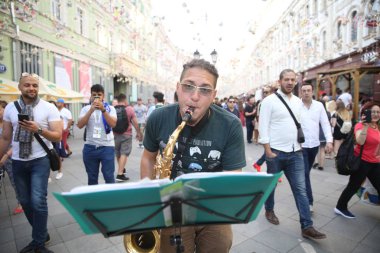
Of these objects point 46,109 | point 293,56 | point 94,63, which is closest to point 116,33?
point 94,63

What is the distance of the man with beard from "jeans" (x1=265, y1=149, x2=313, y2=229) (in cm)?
311

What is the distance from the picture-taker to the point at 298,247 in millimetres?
3193

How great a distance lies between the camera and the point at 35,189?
301 cm

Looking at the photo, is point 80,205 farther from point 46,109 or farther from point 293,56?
point 293,56

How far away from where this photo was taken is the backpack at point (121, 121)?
594cm

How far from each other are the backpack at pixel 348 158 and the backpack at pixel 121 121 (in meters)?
4.55

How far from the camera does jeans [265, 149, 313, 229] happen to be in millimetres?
3418

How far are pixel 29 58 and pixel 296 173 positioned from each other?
47.3 feet

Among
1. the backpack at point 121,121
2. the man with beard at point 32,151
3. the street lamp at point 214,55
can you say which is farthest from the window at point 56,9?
the man with beard at point 32,151

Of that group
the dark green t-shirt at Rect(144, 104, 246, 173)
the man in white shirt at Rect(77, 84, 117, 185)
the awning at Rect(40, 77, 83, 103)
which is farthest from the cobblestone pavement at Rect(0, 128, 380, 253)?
the awning at Rect(40, 77, 83, 103)

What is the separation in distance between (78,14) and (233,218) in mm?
20300

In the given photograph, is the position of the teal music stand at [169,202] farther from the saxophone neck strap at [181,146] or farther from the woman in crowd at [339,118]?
the woman in crowd at [339,118]

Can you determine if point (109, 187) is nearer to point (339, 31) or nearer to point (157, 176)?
point (157, 176)

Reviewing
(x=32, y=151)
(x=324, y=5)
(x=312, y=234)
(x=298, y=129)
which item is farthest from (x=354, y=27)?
(x=32, y=151)
